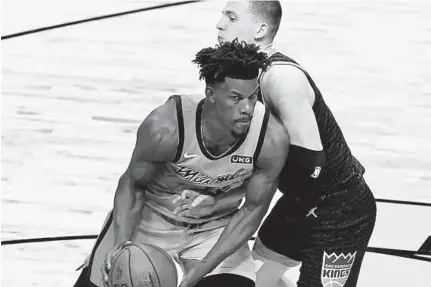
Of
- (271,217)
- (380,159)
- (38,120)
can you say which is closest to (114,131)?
(38,120)

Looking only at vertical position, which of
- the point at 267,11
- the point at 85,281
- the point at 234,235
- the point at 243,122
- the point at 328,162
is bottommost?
the point at 85,281

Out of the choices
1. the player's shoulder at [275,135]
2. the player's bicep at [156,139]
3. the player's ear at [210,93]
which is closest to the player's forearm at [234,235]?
the player's shoulder at [275,135]

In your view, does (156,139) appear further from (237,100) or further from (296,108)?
(296,108)

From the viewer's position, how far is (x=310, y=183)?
605 cm

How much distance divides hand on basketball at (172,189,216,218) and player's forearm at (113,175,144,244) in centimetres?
24

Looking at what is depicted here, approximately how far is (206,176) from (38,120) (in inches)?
189

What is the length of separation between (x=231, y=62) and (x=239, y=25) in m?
0.61

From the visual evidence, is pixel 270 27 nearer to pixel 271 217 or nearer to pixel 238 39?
pixel 238 39

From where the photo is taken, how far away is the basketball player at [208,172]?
5.52m

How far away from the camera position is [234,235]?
5750 mm

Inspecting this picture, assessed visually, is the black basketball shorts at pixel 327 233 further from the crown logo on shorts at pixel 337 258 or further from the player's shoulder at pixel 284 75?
the player's shoulder at pixel 284 75

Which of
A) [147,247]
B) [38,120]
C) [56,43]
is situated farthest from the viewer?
[56,43]

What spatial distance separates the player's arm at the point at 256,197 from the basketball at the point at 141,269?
165 millimetres

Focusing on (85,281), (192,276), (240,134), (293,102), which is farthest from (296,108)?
(85,281)
